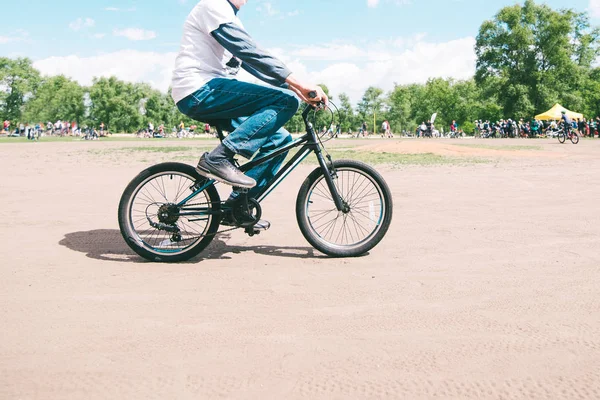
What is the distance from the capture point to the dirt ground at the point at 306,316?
2.22 m

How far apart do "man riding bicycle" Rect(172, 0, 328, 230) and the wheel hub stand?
0.44 metres

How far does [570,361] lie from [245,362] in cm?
137

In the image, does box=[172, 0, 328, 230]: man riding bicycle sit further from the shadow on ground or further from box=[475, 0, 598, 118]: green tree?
box=[475, 0, 598, 118]: green tree

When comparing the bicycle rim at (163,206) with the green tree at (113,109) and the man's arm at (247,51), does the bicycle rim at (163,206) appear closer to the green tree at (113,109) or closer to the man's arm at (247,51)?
the man's arm at (247,51)

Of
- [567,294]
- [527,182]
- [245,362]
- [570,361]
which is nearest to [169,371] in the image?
[245,362]

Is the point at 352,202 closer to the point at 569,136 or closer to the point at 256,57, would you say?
the point at 256,57

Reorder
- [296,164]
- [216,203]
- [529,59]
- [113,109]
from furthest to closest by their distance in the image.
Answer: [113,109] < [529,59] < [296,164] < [216,203]

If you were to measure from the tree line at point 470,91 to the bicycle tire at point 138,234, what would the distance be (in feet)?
114

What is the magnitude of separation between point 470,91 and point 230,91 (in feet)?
375

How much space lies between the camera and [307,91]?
4254mm

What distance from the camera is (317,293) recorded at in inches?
136

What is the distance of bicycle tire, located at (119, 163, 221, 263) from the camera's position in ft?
14.6

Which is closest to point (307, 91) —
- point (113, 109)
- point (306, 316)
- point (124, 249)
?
point (306, 316)

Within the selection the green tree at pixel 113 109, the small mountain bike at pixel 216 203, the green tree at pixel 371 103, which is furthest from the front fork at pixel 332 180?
the green tree at pixel 371 103
